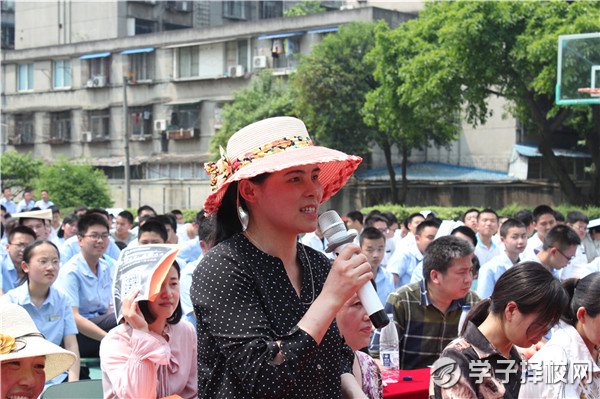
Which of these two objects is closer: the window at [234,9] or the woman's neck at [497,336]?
the woman's neck at [497,336]

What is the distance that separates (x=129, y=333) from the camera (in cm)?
382

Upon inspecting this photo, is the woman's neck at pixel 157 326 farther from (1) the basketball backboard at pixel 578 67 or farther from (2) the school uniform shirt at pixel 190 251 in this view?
(1) the basketball backboard at pixel 578 67

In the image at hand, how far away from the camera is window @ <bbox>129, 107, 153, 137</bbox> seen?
3300 cm

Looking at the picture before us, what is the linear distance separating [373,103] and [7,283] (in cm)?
1737

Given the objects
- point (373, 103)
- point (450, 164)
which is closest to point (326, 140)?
point (373, 103)

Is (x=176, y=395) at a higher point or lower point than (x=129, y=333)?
lower

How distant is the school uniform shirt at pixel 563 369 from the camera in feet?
11.6

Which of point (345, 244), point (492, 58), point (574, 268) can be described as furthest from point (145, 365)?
point (492, 58)

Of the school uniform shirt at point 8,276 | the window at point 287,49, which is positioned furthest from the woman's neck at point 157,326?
the window at point 287,49

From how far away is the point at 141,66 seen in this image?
33.2m

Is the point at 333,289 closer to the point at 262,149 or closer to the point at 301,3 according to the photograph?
the point at 262,149

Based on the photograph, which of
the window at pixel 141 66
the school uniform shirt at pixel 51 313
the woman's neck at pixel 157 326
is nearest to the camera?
the woman's neck at pixel 157 326

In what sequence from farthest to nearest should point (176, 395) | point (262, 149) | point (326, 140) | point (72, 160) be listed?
point (72, 160)
point (326, 140)
point (176, 395)
point (262, 149)

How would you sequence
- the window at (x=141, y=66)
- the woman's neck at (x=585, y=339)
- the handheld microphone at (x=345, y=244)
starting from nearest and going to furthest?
the handheld microphone at (x=345, y=244), the woman's neck at (x=585, y=339), the window at (x=141, y=66)
